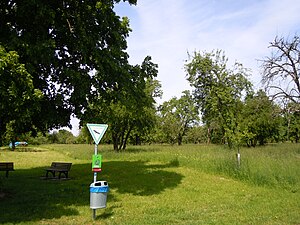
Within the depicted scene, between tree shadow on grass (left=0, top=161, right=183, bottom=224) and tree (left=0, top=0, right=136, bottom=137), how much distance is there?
254 centimetres

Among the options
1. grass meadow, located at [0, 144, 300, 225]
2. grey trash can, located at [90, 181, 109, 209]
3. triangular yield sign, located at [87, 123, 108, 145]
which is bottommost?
grass meadow, located at [0, 144, 300, 225]

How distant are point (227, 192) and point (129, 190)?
3.79 m

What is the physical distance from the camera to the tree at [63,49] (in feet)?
29.0

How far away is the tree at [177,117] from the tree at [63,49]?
161ft

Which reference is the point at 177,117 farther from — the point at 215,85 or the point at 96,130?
the point at 96,130

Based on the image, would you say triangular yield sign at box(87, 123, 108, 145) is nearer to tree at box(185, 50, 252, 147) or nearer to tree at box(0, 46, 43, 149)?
tree at box(0, 46, 43, 149)

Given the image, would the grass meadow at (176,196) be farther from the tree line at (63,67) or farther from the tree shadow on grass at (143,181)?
the tree line at (63,67)

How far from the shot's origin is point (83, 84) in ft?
32.4

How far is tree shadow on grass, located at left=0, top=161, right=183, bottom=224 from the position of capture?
823 cm

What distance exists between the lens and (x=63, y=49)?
1108 cm

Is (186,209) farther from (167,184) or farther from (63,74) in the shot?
(63,74)

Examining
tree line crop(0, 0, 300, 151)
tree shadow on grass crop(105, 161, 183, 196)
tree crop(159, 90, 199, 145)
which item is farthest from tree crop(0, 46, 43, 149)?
tree crop(159, 90, 199, 145)

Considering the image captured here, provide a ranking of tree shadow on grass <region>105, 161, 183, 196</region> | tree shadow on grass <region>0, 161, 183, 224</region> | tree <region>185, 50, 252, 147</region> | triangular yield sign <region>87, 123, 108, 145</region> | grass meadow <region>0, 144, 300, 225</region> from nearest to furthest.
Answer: grass meadow <region>0, 144, 300, 225</region> → triangular yield sign <region>87, 123, 108, 145</region> → tree shadow on grass <region>0, 161, 183, 224</region> → tree shadow on grass <region>105, 161, 183, 196</region> → tree <region>185, 50, 252, 147</region>

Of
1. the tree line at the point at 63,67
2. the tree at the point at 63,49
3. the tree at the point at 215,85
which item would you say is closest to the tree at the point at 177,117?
the tree at the point at 215,85
